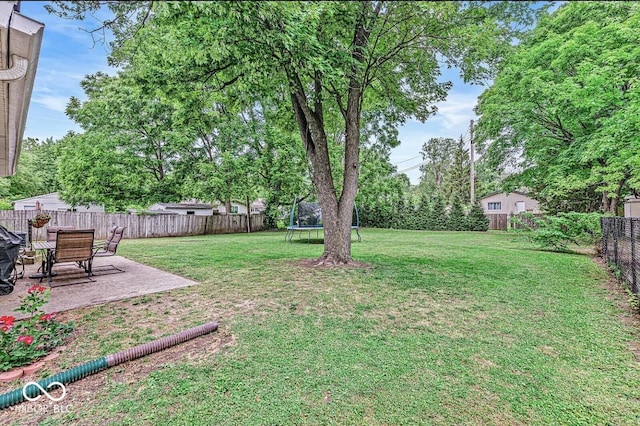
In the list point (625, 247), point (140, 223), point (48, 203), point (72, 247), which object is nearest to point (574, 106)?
point (625, 247)

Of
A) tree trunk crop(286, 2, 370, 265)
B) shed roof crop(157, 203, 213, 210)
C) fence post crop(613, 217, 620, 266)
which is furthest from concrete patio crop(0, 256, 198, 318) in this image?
shed roof crop(157, 203, 213, 210)

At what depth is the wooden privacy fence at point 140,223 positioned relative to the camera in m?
12.7

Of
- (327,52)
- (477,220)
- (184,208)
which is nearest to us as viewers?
(327,52)

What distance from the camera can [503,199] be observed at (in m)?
25.0

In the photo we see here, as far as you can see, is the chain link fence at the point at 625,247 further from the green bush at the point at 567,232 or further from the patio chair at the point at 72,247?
the patio chair at the point at 72,247

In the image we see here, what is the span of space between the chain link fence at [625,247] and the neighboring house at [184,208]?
22.0 meters

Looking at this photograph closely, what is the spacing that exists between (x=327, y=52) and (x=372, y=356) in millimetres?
3876

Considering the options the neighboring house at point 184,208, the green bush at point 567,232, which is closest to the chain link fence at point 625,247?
the green bush at point 567,232

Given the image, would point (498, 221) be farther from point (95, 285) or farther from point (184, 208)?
→ point (184, 208)

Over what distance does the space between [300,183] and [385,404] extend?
16167 millimetres

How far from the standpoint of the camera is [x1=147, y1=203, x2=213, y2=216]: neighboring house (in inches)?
850

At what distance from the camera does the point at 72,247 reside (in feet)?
15.3

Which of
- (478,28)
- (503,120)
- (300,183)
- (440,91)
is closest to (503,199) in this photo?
(503,120)

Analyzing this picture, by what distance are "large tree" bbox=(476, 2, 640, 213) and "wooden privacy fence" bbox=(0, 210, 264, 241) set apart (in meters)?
15.2
